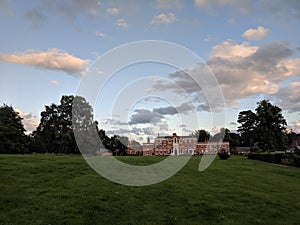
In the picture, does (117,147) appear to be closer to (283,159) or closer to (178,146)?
(178,146)

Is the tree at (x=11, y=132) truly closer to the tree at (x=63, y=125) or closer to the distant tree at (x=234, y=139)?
the tree at (x=63, y=125)

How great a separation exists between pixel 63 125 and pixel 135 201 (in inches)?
2012

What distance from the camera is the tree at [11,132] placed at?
54.7m

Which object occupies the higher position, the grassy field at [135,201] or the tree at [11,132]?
the tree at [11,132]

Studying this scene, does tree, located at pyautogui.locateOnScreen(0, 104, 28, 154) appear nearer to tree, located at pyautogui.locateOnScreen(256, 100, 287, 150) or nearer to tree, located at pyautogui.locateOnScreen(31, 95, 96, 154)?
tree, located at pyautogui.locateOnScreen(31, 95, 96, 154)

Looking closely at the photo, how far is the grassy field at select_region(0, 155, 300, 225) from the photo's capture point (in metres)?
10.6

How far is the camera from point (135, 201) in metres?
12.7

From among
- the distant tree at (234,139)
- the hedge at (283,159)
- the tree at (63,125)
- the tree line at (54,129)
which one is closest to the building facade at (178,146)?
the distant tree at (234,139)

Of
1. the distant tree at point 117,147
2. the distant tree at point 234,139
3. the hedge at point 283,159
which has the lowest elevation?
the hedge at point 283,159

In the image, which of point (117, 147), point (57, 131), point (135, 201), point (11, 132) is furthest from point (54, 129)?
point (135, 201)

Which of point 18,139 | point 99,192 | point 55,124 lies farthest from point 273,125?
point 99,192

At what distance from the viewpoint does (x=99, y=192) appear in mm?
13781

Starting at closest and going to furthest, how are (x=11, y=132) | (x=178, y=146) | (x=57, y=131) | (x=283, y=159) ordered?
1. (x=283, y=159)
2. (x=11, y=132)
3. (x=57, y=131)
4. (x=178, y=146)

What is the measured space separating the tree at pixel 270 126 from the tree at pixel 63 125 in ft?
144
